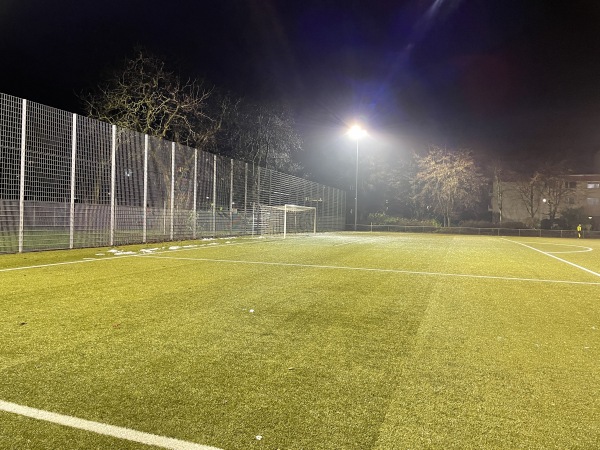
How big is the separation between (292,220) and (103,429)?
25.5 metres

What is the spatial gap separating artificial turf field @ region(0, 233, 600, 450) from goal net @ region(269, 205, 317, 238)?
56.5 ft

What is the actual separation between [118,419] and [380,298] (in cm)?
419

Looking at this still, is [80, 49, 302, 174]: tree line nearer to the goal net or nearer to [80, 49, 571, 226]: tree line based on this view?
[80, 49, 571, 226]: tree line

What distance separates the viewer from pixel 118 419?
2.28 m

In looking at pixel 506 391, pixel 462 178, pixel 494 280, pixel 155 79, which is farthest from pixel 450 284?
pixel 462 178

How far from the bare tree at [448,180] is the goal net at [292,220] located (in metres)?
15.8

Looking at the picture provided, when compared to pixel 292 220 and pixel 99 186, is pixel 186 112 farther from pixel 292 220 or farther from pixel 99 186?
pixel 99 186

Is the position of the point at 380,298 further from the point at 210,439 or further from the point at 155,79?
the point at 155,79

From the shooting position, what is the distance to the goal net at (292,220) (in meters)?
24.6

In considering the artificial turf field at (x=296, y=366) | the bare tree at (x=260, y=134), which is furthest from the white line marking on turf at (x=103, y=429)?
the bare tree at (x=260, y=134)

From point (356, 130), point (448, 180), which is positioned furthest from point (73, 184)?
point (448, 180)

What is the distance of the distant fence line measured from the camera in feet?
107

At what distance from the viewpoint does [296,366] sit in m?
3.15

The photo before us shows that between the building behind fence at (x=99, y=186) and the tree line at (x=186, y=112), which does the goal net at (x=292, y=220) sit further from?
the tree line at (x=186, y=112)
